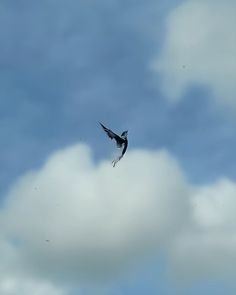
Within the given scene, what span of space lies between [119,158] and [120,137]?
4.65m

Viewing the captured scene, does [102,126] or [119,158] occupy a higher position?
[102,126]

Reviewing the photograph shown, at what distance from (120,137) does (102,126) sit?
14.1ft

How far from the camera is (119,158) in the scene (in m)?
82.2

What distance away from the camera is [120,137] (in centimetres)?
8481

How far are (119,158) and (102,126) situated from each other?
7.95 m

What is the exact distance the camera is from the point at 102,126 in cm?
8631
